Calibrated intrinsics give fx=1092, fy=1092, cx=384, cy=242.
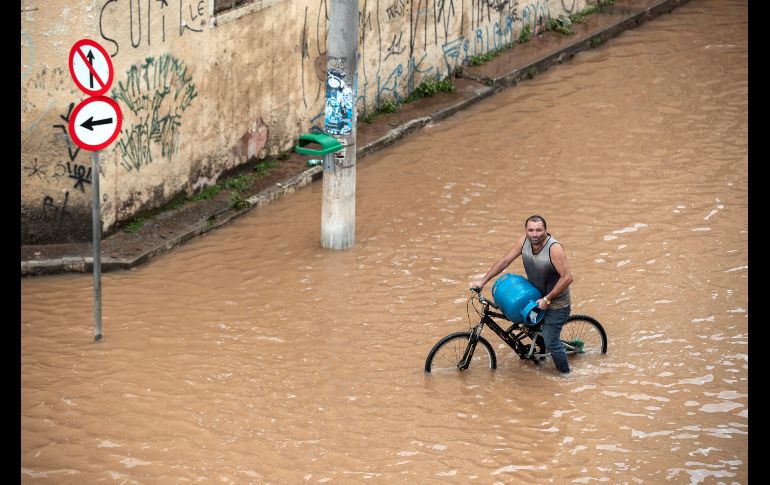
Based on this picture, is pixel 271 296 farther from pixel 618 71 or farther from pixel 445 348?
pixel 618 71

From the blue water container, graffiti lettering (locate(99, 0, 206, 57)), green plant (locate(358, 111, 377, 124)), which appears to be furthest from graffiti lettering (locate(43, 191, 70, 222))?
green plant (locate(358, 111, 377, 124))

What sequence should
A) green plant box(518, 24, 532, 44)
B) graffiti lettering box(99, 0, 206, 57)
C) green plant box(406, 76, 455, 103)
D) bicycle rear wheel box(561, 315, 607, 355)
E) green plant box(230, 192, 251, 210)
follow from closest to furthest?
bicycle rear wheel box(561, 315, 607, 355) → graffiti lettering box(99, 0, 206, 57) → green plant box(230, 192, 251, 210) → green plant box(406, 76, 455, 103) → green plant box(518, 24, 532, 44)

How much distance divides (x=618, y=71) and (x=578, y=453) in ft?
32.2

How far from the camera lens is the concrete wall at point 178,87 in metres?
11.1

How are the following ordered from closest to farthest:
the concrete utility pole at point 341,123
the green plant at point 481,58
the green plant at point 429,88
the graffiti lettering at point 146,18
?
the graffiti lettering at point 146,18 < the concrete utility pole at point 341,123 < the green plant at point 429,88 < the green plant at point 481,58

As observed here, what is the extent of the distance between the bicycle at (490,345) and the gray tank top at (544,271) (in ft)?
1.09

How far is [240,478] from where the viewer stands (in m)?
8.09

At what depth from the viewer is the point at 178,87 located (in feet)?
40.5

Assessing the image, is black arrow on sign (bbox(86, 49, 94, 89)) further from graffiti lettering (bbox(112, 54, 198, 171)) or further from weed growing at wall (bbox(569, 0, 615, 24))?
weed growing at wall (bbox(569, 0, 615, 24))

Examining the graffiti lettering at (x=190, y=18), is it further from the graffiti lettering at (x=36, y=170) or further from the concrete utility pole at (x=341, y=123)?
the graffiti lettering at (x=36, y=170)

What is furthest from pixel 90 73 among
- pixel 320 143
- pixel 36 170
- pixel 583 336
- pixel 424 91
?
pixel 424 91

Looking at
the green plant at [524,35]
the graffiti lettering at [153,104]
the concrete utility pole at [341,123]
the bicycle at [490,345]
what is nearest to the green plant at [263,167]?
the graffiti lettering at [153,104]

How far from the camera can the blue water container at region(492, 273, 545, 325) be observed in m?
9.39
